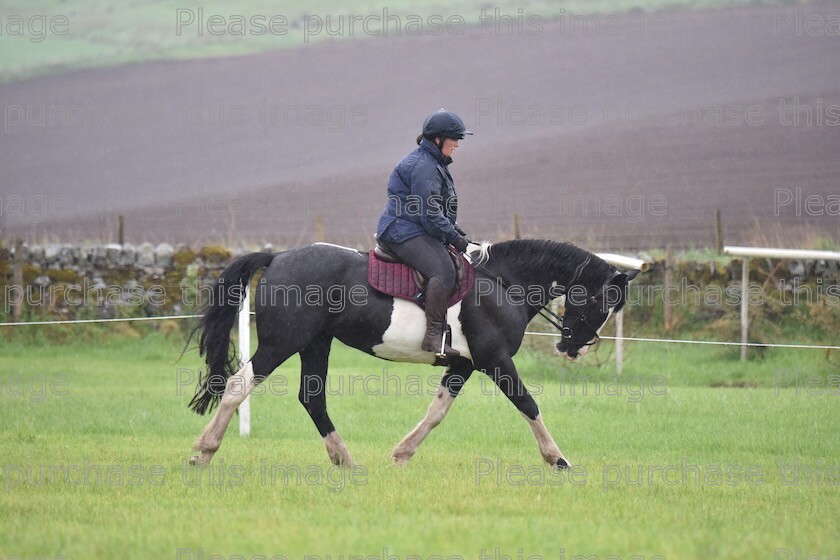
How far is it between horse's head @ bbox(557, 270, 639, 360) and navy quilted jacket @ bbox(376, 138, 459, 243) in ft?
4.28

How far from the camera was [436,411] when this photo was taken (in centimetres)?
837

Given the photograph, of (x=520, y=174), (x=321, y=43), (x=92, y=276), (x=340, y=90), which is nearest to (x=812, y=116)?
(x=520, y=174)

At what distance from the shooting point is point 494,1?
4234cm

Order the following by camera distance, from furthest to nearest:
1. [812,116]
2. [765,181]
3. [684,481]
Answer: [812,116]
[765,181]
[684,481]

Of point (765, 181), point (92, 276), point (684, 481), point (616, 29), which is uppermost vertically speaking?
point (616, 29)

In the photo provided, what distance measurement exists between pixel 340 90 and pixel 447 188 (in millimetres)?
30224

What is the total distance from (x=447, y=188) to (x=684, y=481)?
283 centimetres

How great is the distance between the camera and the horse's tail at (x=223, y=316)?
827 cm

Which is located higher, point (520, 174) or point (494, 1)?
point (494, 1)

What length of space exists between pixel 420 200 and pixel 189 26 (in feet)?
125

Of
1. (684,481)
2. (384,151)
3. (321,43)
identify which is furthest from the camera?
(321,43)

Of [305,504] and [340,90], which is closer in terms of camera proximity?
[305,504]

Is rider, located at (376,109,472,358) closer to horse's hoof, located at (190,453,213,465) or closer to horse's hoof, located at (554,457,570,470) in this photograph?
horse's hoof, located at (554,457,570,470)

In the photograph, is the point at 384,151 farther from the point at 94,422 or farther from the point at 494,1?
the point at 94,422
